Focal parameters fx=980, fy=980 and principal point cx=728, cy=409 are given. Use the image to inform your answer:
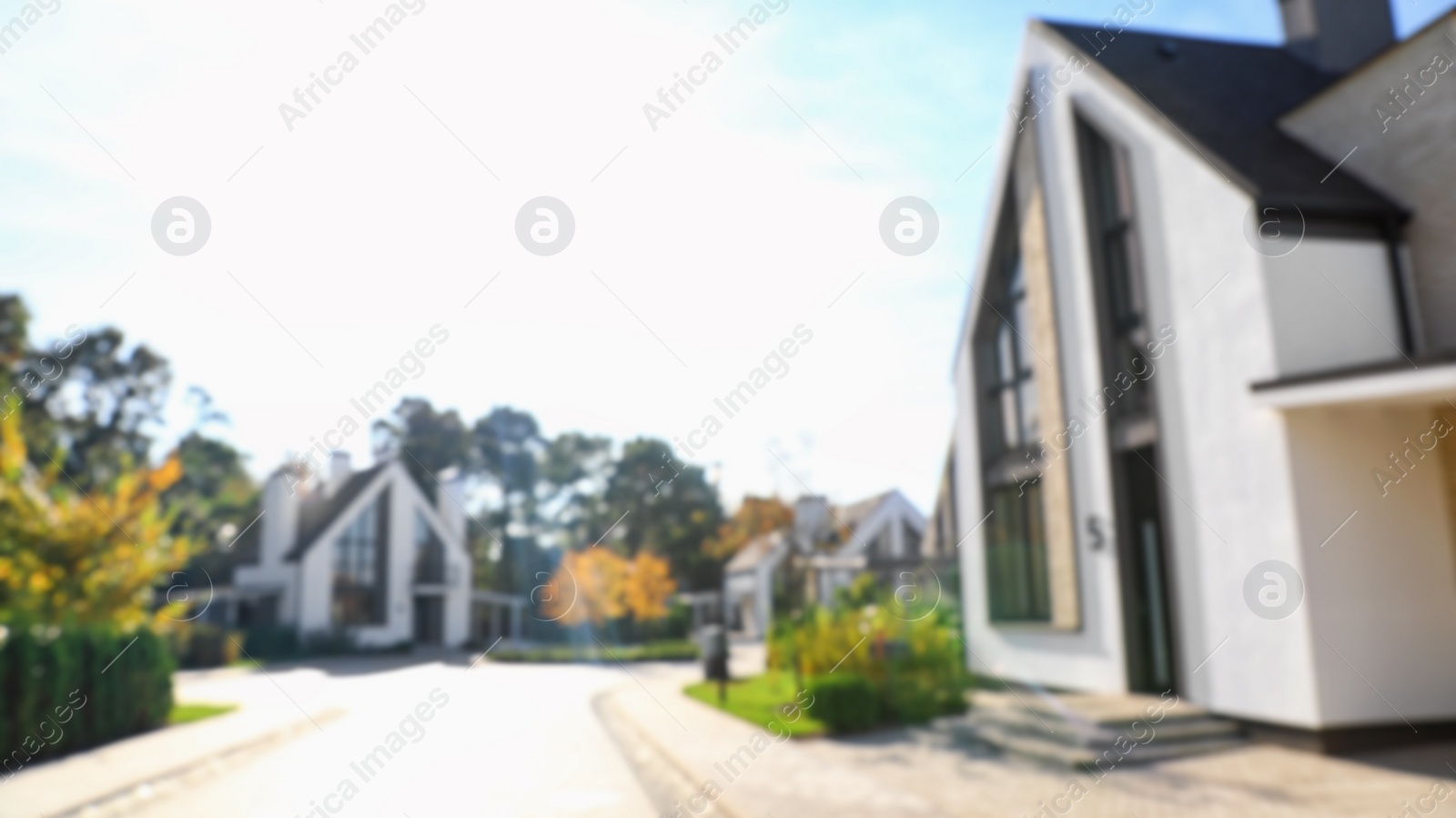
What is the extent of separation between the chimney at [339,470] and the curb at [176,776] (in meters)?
1.94

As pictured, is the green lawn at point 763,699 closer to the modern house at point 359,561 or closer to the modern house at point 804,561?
the modern house at point 804,561

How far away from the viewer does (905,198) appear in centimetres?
864

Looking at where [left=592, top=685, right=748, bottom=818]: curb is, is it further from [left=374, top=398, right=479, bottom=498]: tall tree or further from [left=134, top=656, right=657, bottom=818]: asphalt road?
[left=374, top=398, right=479, bottom=498]: tall tree

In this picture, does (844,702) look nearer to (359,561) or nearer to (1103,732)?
(1103,732)

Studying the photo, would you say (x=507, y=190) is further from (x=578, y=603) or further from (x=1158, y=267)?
(x=1158, y=267)

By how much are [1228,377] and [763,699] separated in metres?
6.23

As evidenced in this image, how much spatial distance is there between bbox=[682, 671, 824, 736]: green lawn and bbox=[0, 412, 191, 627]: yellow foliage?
5.85 meters

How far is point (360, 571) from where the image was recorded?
6.95 m

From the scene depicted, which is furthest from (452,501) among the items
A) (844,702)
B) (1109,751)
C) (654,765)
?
(1109,751)

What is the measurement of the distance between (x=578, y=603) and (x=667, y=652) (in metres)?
2.20

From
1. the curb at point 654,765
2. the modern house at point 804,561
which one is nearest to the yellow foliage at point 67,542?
the curb at point 654,765

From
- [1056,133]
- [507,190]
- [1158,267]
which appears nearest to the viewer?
[507,190]

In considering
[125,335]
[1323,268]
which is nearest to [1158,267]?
[1323,268]

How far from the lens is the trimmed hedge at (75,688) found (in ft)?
28.4
